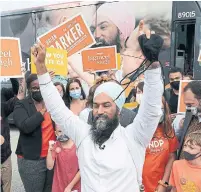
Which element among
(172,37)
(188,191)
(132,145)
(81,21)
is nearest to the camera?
(132,145)

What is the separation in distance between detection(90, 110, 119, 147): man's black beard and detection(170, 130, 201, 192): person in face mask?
0.66 meters

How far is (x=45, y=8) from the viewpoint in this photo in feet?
26.1

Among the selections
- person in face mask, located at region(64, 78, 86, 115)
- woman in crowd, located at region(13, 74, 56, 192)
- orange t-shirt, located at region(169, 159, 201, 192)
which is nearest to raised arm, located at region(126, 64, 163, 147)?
orange t-shirt, located at region(169, 159, 201, 192)

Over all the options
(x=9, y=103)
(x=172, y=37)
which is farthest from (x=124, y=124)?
(x=172, y=37)

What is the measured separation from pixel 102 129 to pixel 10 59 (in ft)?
6.54

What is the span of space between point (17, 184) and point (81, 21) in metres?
2.37

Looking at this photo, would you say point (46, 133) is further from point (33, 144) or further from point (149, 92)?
point (149, 92)

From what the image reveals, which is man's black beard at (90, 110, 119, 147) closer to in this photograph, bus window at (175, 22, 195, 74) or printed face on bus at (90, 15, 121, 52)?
bus window at (175, 22, 195, 74)

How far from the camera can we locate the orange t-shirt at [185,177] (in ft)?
7.82

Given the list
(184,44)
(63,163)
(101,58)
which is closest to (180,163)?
(63,163)

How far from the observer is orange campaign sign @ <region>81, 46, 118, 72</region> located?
4566 mm

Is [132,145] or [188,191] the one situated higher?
[132,145]

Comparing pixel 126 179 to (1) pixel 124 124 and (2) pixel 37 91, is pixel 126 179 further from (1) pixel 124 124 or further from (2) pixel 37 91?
(2) pixel 37 91

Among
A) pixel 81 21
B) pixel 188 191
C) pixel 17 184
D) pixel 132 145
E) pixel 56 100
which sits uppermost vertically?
pixel 81 21
